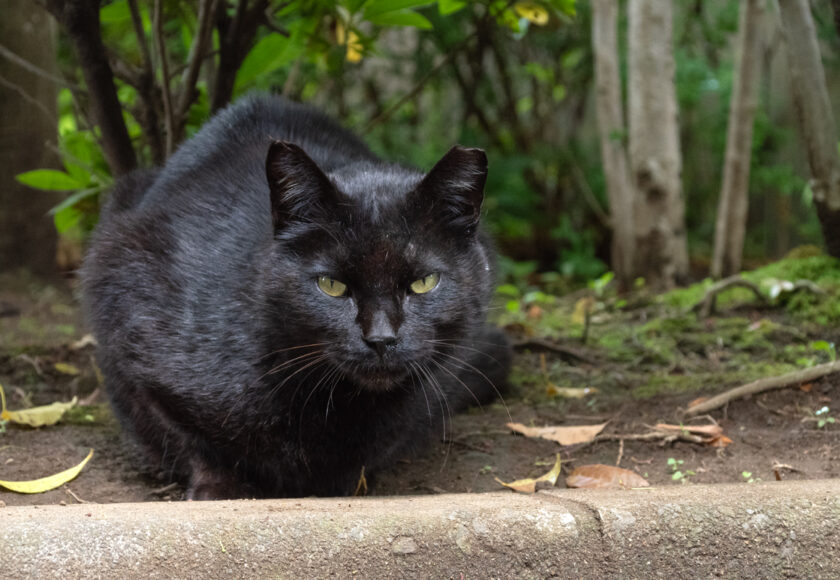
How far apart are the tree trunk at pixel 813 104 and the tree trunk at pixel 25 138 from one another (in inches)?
138

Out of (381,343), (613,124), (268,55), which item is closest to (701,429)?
(381,343)

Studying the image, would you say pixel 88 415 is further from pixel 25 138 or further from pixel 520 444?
pixel 25 138

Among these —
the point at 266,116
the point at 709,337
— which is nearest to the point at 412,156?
the point at 709,337

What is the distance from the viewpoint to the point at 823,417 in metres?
2.64

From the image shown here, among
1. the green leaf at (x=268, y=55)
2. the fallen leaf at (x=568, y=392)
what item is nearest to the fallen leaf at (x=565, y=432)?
the fallen leaf at (x=568, y=392)

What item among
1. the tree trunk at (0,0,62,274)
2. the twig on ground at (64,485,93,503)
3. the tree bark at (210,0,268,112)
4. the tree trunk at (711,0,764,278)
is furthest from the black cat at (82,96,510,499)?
the tree trunk at (711,0,764,278)

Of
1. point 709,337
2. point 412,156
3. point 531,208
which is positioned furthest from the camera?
point 531,208

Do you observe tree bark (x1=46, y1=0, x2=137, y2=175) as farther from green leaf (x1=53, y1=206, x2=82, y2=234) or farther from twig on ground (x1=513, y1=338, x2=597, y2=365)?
twig on ground (x1=513, y1=338, x2=597, y2=365)

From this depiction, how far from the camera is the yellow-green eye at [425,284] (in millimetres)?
2104

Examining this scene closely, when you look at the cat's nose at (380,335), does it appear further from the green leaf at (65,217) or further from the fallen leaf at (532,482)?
the green leaf at (65,217)

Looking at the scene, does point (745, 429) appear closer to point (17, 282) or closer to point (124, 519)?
point (124, 519)

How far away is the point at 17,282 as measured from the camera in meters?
4.50

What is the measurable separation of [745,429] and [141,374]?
1.83 m

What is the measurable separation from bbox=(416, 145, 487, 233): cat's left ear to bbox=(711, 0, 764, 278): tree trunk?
3140 mm
